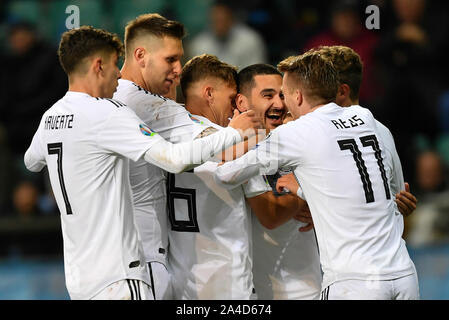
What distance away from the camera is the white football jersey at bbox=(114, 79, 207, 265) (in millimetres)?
4723

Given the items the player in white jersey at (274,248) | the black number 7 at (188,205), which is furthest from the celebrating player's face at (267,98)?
the black number 7 at (188,205)

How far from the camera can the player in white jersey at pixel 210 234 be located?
4805 millimetres

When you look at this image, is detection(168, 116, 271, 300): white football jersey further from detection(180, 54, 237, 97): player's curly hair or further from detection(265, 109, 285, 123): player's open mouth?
detection(265, 109, 285, 123): player's open mouth

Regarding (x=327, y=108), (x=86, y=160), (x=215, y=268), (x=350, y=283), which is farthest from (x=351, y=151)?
(x=86, y=160)

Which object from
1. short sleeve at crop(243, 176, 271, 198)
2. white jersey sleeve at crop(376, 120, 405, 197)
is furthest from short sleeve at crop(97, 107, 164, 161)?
white jersey sleeve at crop(376, 120, 405, 197)

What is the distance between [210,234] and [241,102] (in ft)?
3.29

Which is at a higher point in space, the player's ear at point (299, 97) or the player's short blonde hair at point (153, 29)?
the player's short blonde hair at point (153, 29)

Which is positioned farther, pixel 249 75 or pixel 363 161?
pixel 249 75

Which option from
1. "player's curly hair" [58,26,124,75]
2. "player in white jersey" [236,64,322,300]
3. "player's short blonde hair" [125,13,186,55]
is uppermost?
"player's short blonde hair" [125,13,186,55]

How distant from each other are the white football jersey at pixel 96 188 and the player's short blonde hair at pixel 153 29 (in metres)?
0.95

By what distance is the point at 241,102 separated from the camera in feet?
17.2

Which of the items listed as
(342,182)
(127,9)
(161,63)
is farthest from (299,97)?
(127,9)

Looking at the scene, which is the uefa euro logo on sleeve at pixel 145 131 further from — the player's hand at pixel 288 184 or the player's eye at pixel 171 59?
the player's hand at pixel 288 184

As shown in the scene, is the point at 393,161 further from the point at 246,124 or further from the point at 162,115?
the point at 162,115
